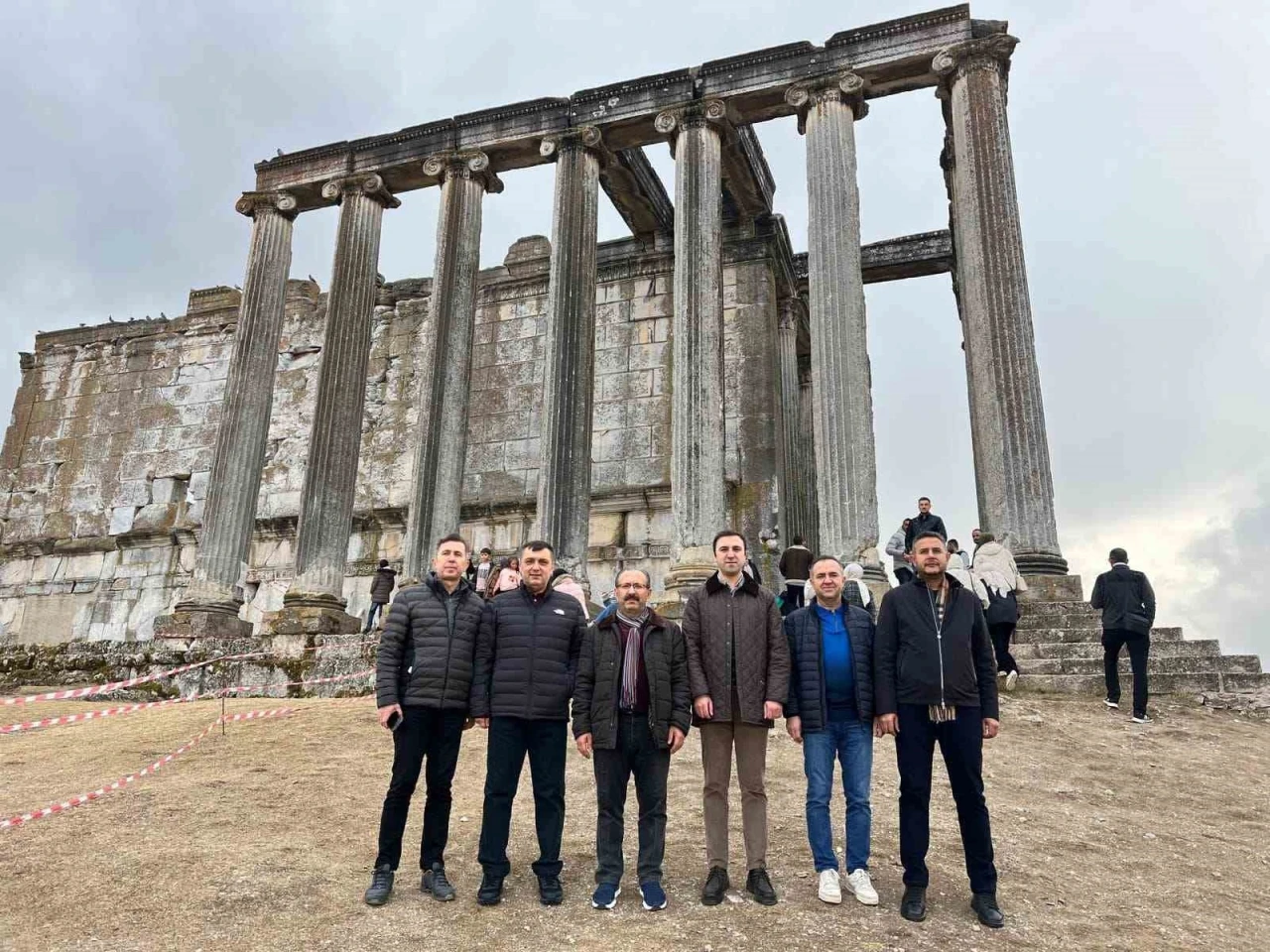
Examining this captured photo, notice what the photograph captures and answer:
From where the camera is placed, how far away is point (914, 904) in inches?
191

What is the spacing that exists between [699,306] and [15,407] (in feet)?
72.2

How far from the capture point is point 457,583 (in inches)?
218

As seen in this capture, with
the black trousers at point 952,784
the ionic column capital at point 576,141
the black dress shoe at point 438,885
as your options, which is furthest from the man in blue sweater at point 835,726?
the ionic column capital at point 576,141

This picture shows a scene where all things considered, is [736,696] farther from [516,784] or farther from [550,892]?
[550,892]

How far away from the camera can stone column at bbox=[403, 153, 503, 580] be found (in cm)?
1653

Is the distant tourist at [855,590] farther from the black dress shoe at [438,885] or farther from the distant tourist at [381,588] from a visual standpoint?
the distant tourist at [381,588]

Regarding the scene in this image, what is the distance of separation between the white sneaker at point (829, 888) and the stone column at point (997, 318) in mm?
8873

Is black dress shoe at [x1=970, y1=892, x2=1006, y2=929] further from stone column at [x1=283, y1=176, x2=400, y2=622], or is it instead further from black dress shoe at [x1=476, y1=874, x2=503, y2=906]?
stone column at [x1=283, y1=176, x2=400, y2=622]

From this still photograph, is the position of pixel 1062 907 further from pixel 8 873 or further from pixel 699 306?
pixel 699 306

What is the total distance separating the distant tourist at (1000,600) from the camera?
10.2 m

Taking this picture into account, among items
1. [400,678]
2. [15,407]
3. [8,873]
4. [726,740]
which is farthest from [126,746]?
[15,407]

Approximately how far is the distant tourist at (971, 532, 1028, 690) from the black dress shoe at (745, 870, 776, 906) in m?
5.58

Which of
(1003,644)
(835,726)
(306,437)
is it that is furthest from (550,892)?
(306,437)

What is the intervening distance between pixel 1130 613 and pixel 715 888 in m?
6.59
